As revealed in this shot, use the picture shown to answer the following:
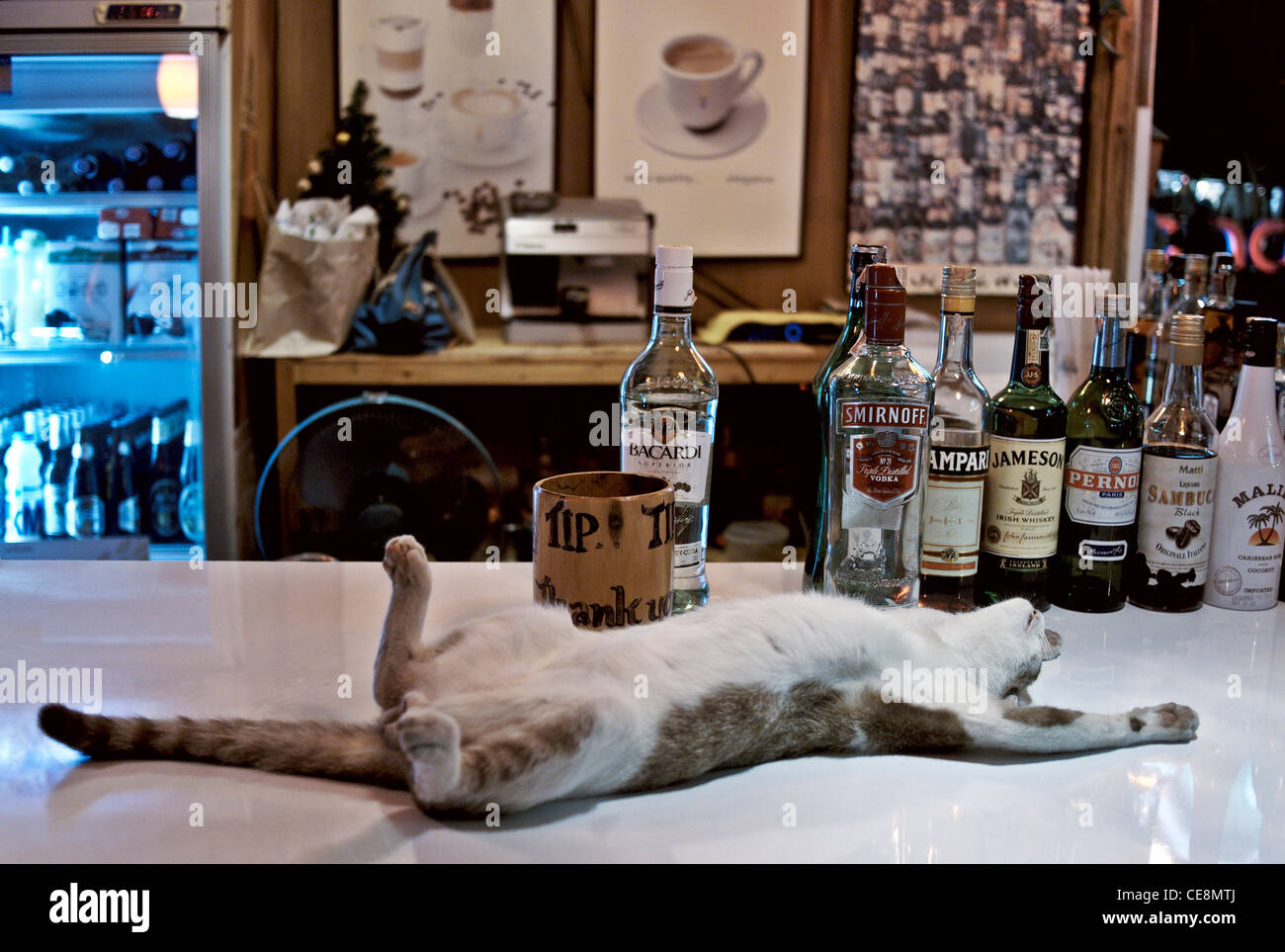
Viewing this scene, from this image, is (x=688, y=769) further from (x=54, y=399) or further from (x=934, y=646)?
(x=54, y=399)

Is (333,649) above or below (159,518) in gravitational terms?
above

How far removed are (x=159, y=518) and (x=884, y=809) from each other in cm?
273

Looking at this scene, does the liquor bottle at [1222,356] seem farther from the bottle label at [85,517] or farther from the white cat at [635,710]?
the bottle label at [85,517]

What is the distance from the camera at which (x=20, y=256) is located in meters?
2.97

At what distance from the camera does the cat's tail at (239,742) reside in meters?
0.77

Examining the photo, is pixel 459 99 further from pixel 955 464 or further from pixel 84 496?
pixel 955 464

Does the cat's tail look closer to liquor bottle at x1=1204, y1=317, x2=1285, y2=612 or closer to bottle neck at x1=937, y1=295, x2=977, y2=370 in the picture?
bottle neck at x1=937, y1=295, x2=977, y2=370

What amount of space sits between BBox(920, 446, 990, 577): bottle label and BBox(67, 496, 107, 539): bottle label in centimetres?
258

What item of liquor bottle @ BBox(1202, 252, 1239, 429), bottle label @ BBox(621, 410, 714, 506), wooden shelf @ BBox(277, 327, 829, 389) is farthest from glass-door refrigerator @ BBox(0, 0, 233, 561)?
liquor bottle @ BBox(1202, 252, 1239, 429)

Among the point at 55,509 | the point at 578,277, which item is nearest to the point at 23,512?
the point at 55,509

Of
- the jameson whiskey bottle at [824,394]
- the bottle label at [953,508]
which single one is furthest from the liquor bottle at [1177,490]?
the jameson whiskey bottle at [824,394]

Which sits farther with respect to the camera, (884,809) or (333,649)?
(333,649)

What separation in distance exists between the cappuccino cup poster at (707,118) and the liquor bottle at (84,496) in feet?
5.36
